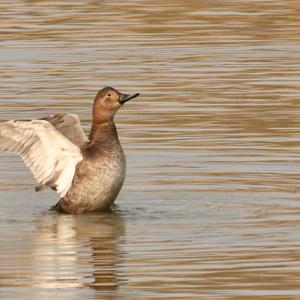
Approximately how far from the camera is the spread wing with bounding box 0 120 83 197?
14.7 meters

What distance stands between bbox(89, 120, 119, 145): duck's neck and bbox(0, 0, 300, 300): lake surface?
664 mm

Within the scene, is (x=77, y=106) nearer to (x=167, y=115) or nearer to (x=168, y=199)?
(x=167, y=115)

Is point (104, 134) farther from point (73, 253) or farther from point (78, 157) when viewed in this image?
point (73, 253)

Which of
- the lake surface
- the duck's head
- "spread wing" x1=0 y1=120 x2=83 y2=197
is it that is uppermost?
the duck's head

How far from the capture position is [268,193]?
1540 centimetres

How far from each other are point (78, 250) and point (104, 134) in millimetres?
2130

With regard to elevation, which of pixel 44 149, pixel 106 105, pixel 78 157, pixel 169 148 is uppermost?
pixel 106 105

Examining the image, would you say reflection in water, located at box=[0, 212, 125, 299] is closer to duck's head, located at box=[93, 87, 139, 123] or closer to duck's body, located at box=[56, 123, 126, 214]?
duck's body, located at box=[56, 123, 126, 214]

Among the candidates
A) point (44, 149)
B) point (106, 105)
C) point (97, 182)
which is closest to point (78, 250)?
point (97, 182)

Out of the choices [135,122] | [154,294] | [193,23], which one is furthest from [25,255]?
[193,23]

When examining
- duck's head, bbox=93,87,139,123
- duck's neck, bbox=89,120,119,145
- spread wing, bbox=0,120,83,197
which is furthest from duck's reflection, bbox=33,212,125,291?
duck's head, bbox=93,87,139,123

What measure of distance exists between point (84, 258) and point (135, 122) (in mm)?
6903

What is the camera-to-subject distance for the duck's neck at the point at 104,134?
48.9 feet

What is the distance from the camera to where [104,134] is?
14969mm
